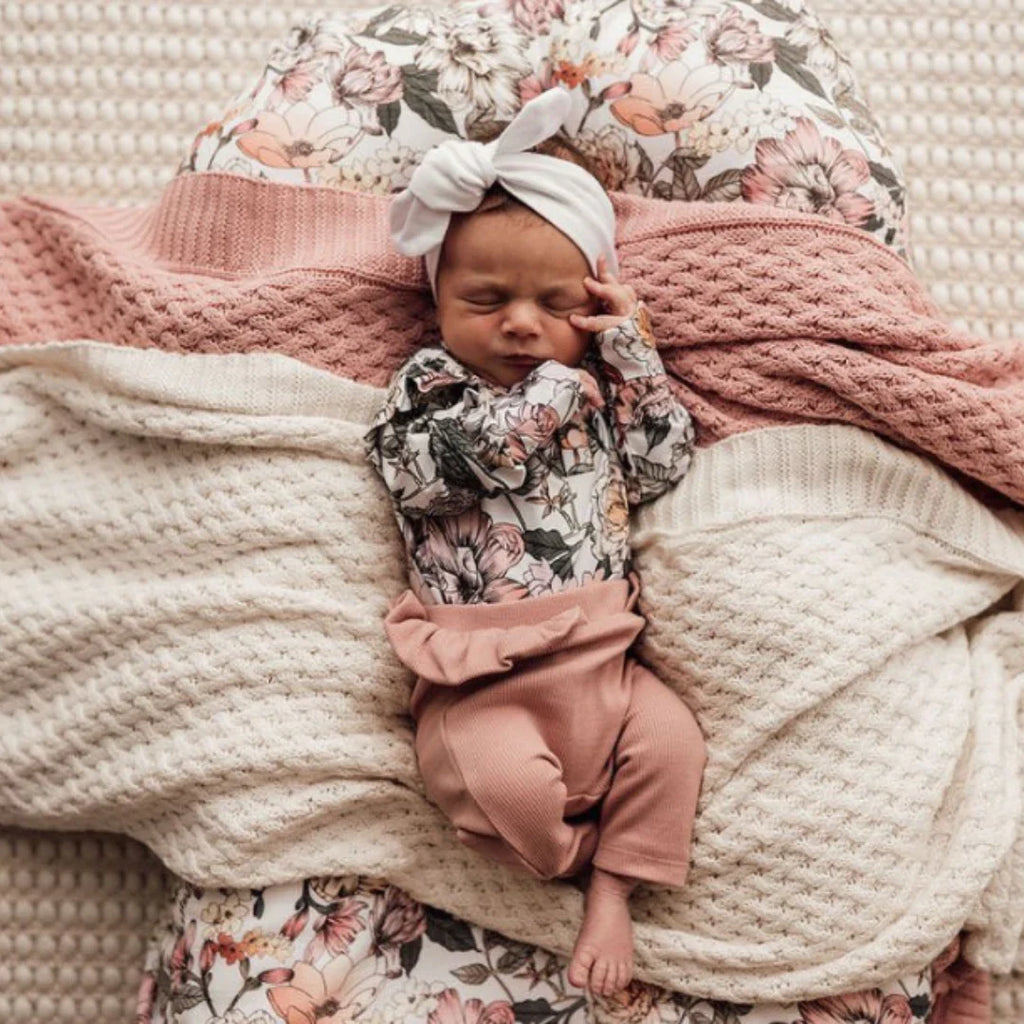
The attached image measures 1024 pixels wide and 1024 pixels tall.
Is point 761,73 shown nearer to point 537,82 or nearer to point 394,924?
point 537,82

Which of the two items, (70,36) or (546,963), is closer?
(546,963)

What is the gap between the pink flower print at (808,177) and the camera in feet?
4.14

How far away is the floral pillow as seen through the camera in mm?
1272

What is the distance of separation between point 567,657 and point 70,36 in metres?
0.96

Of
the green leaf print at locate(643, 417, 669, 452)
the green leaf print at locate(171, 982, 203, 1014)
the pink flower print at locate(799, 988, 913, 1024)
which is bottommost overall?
the green leaf print at locate(171, 982, 203, 1014)

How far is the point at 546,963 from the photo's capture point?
1216 mm

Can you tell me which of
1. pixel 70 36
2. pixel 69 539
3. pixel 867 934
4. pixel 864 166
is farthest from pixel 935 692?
pixel 70 36

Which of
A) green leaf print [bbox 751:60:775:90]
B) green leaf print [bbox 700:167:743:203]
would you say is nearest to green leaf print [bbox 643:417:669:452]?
green leaf print [bbox 700:167:743:203]

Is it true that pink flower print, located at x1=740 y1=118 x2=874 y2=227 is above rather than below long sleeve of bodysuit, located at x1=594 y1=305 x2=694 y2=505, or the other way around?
above

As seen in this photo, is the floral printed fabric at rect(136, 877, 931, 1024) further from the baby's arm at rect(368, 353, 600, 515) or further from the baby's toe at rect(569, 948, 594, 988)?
the baby's arm at rect(368, 353, 600, 515)

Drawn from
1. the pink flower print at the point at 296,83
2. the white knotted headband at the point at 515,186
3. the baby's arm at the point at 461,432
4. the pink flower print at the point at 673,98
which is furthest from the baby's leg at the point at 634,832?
the pink flower print at the point at 296,83

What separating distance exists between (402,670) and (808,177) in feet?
1.94

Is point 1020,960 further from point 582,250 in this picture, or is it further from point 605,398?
point 582,250

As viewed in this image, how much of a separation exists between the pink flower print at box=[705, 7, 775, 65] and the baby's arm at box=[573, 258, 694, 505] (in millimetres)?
259
